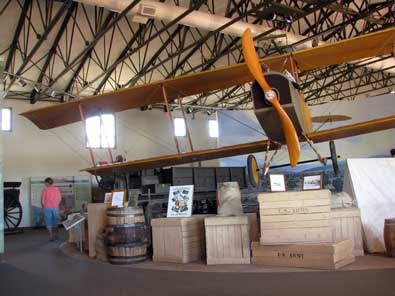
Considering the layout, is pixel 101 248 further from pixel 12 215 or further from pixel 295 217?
pixel 12 215

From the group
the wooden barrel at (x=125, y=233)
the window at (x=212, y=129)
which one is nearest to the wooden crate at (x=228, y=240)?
the wooden barrel at (x=125, y=233)

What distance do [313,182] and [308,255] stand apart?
100 cm

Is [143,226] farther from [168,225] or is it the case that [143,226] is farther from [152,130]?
[152,130]

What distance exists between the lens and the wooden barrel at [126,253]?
535cm

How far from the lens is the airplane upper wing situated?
586 cm

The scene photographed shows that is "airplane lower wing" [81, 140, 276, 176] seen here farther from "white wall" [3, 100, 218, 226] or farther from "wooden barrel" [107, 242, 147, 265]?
"white wall" [3, 100, 218, 226]

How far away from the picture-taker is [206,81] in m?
6.76

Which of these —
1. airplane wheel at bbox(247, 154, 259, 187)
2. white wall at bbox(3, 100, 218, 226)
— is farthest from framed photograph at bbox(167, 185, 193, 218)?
white wall at bbox(3, 100, 218, 226)

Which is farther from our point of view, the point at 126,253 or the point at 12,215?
the point at 12,215

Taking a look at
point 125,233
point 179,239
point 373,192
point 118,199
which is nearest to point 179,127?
point 118,199

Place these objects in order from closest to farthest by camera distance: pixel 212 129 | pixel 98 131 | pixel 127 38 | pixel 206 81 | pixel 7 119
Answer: pixel 206 81 < pixel 127 38 < pixel 7 119 < pixel 98 131 < pixel 212 129

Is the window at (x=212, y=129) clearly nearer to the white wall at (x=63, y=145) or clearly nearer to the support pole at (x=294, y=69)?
the white wall at (x=63, y=145)

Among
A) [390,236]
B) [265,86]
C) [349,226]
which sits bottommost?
[390,236]

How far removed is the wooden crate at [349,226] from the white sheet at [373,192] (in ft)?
0.63
